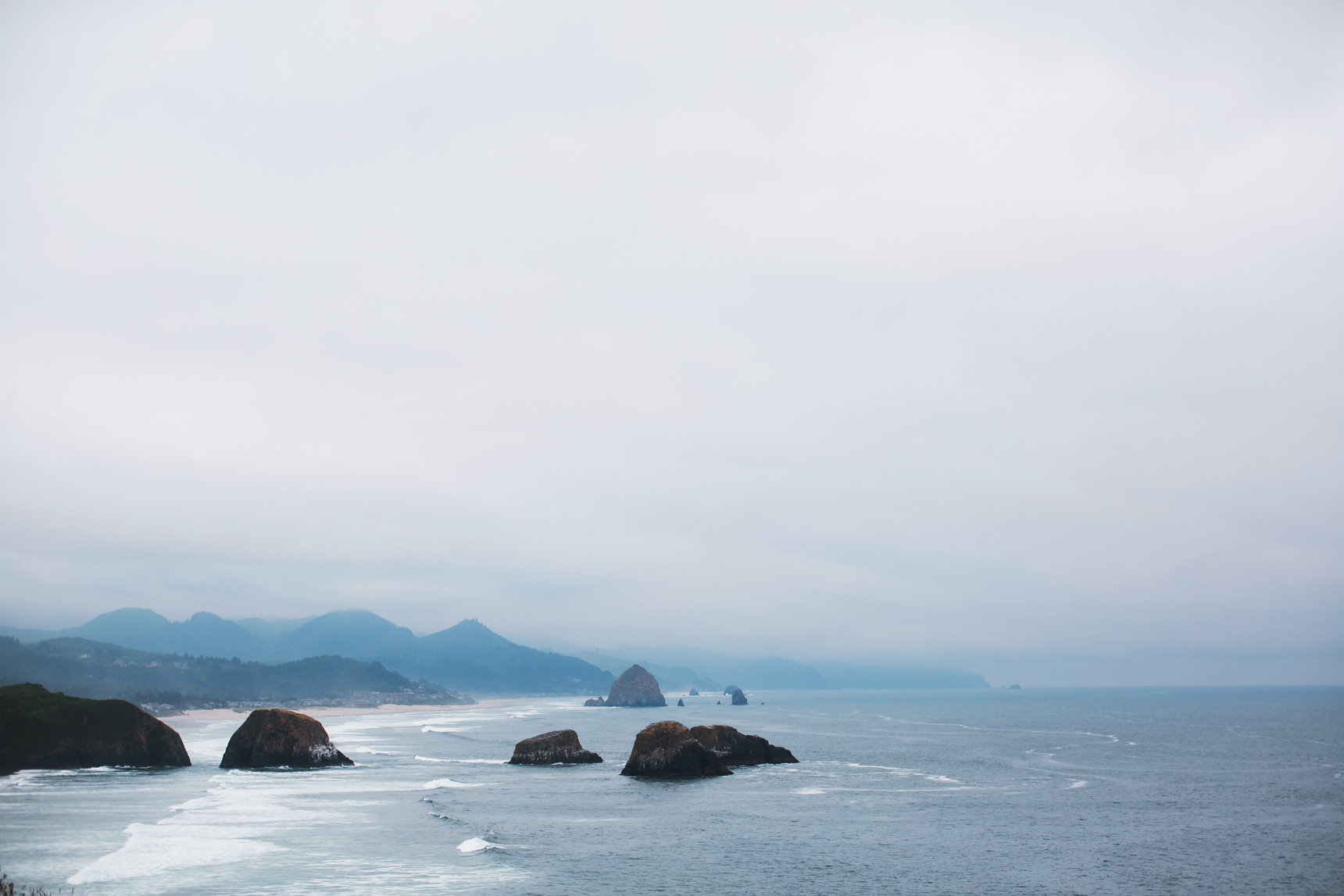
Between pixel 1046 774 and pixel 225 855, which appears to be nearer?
pixel 225 855

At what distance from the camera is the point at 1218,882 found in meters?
38.3

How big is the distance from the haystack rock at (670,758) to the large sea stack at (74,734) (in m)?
38.7

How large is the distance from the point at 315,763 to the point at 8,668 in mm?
166917

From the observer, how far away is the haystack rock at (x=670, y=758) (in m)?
71.2

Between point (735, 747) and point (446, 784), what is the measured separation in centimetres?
2722

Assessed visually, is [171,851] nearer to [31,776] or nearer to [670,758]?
[31,776]

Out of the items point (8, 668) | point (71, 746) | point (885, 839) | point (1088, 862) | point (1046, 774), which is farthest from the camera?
point (8, 668)

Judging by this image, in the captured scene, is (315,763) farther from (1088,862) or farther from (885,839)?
(1088,862)

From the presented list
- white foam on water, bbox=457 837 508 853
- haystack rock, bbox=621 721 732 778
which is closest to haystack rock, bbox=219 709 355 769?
haystack rock, bbox=621 721 732 778

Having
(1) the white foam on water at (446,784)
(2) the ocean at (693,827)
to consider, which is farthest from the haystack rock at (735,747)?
(1) the white foam on water at (446,784)

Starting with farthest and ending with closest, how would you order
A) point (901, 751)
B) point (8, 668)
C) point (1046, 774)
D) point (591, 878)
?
point (8, 668), point (901, 751), point (1046, 774), point (591, 878)

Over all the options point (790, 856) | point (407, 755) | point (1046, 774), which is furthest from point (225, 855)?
point (1046, 774)

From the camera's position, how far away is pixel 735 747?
262ft

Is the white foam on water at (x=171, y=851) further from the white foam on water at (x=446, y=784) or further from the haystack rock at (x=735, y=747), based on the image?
the haystack rock at (x=735, y=747)
